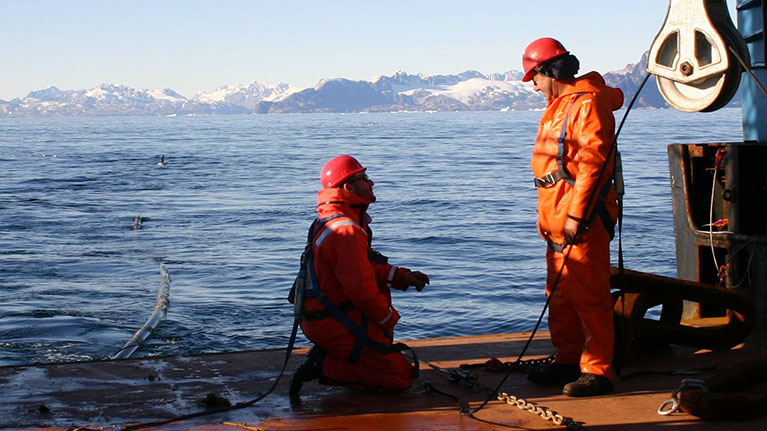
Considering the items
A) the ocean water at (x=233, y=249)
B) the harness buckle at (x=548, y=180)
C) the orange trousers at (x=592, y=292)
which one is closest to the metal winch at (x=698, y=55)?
the harness buckle at (x=548, y=180)

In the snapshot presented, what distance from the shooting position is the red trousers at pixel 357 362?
495cm

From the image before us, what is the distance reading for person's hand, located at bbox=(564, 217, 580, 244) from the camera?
4691mm

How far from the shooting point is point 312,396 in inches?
201

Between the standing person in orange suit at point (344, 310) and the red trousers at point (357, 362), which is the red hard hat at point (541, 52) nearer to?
the standing person in orange suit at point (344, 310)

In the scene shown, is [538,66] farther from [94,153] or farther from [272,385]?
[94,153]

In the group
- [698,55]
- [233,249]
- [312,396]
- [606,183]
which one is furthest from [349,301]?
[233,249]

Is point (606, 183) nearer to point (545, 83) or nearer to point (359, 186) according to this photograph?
point (545, 83)

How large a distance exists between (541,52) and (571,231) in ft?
3.32

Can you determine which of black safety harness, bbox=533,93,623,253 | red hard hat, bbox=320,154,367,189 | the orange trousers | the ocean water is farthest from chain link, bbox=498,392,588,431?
the ocean water

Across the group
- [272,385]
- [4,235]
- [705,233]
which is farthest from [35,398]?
[4,235]

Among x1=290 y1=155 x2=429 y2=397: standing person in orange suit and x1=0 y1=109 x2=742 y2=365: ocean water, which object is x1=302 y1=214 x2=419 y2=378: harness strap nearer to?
x1=290 y1=155 x2=429 y2=397: standing person in orange suit

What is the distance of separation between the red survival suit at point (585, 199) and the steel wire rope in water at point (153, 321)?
18.9 feet

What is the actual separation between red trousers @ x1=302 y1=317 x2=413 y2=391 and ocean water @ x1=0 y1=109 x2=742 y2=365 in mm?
5034

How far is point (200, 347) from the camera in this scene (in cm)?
996
